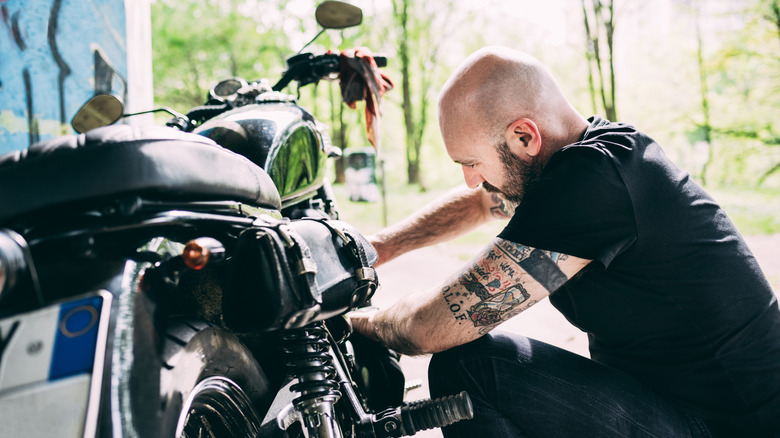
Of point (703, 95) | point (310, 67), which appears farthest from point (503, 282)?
point (703, 95)

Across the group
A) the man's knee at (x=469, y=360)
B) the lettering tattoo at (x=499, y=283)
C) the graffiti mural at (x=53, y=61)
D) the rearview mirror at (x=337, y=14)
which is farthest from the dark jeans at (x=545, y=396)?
the graffiti mural at (x=53, y=61)

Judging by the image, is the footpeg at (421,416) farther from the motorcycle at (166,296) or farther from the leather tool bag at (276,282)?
the leather tool bag at (276,282)

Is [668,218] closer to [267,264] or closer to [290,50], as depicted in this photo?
[267,264]

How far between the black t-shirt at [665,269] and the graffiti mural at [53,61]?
335 centimetres

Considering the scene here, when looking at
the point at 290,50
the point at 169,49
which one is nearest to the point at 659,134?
the point at 290,50

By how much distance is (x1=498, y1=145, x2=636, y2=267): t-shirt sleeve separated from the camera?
4.80 feet

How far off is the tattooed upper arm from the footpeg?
23 cm

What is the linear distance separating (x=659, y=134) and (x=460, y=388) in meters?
22.2

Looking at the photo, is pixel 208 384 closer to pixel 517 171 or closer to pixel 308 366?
pixel 308 366

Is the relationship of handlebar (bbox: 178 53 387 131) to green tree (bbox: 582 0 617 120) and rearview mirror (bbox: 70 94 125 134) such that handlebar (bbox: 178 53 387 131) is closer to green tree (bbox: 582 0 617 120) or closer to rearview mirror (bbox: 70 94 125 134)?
rearview mirror (bbox: 70 94 125 134)

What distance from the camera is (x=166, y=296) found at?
3.06 ft

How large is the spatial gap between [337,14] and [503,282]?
1.43m

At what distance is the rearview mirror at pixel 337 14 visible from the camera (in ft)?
7.44

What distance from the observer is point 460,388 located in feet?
5.28
